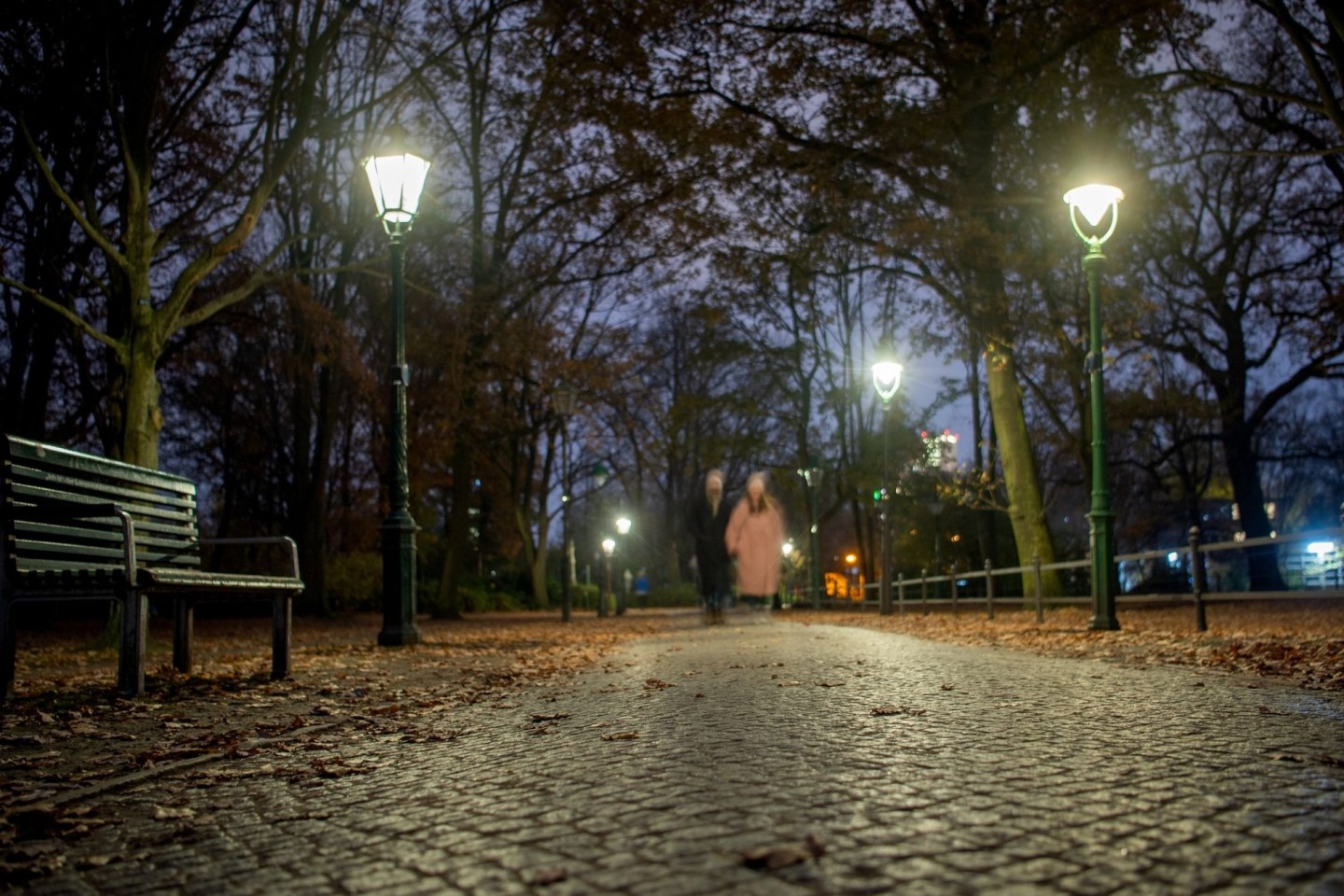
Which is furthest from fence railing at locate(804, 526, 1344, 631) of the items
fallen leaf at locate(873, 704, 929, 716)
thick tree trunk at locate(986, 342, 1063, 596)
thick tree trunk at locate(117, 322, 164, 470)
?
thick tree trunk at locate(117, 322, 164, 470)

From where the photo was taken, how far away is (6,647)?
20.9 ft

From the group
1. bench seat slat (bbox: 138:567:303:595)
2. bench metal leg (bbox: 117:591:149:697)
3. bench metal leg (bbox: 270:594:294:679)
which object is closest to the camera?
bench seat slat (bbox: 138:567:303:595)

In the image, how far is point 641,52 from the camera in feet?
54.3

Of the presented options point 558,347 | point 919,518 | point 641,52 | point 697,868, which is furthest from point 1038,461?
point 697,868

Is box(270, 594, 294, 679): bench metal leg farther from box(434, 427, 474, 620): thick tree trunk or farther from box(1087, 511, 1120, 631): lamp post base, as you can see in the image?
box(434, 427, 474, 620): thick tree trunk

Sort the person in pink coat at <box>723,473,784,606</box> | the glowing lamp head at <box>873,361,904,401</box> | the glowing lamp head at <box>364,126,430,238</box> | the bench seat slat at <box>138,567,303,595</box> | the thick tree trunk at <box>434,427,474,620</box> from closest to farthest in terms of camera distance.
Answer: the bench seat slat at <box>138,567,303,595</box>, the glowing lamp head at <box>364,126,430,238</box>, the person in pink coat at <box>723,473,784,606</box>, the glowing lamp head at <box>873,361,904,401</box>, the thick tree trunk at <box>434,427,474,620</box>

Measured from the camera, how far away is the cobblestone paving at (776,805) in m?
2.56

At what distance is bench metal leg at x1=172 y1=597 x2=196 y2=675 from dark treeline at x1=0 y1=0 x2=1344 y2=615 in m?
5.11

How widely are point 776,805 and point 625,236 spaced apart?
796 inches

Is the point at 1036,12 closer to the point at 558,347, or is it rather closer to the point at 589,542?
the point at 558,347

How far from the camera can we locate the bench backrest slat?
622cm

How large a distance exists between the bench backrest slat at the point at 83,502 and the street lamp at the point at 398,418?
3.21 m

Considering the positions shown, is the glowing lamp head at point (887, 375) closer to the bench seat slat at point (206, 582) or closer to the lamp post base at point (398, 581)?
the lamp post base at point (398, 581)

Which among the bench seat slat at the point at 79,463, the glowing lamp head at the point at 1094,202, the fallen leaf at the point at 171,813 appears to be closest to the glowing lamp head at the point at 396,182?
the bench seat slat at the point at 79,463
